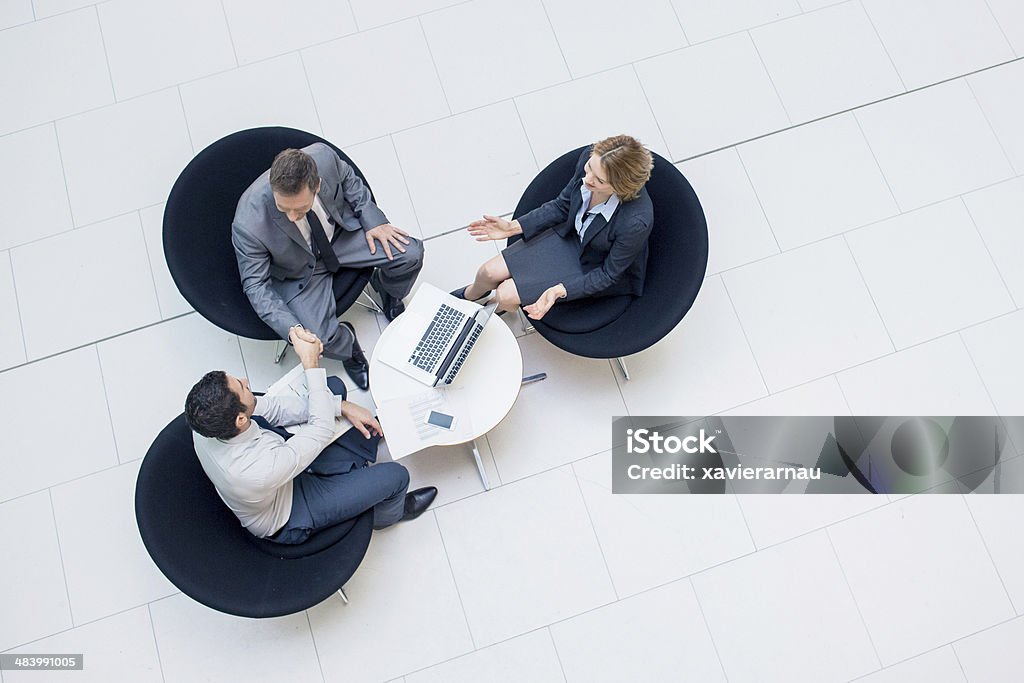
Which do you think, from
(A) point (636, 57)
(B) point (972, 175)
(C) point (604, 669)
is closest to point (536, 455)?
(C) point (604, 669)

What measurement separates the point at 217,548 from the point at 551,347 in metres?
1.51

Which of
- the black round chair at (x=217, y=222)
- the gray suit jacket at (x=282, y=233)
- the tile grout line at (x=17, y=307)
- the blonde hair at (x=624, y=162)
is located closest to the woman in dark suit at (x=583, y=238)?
the blonde hair at (x=624, y=162)

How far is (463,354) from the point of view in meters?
2.83

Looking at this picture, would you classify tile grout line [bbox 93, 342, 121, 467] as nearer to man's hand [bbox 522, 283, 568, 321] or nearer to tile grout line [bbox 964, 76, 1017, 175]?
man's hand [bbox 522, 283, 568, 321]

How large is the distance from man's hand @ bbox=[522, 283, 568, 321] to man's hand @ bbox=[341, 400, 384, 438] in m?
0.69

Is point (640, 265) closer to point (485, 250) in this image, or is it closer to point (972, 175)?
point (485, 250)

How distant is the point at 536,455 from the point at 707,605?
34.6 inches

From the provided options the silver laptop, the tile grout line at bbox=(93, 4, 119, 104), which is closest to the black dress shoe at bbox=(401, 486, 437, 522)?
the silver laptop

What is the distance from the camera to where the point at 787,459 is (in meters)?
3.35

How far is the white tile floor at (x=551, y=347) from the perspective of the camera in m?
3.10

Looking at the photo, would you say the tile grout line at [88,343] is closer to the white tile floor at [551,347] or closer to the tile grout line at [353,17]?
the white tile floor at [551,347]

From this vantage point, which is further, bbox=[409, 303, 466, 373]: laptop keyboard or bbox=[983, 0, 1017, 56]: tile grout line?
bbox=[983, 0, 1017, 56]: tile grout line

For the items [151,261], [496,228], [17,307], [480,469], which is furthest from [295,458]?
[17,307]

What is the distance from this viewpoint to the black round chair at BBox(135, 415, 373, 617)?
2.48 m
